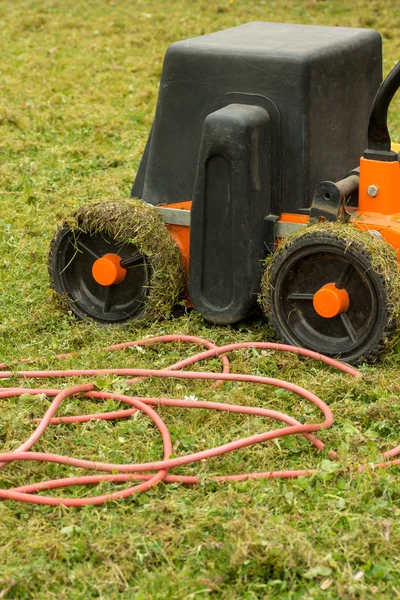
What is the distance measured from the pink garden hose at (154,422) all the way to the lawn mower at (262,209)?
24 centimetres

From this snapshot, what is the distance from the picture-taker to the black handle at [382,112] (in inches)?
154

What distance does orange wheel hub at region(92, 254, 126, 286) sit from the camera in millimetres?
4285

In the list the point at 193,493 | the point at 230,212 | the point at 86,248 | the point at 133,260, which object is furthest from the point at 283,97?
the point at 193,493

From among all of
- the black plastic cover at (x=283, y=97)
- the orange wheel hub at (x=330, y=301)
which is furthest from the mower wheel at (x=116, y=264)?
the orange wheel hub at (x=330, y=301)

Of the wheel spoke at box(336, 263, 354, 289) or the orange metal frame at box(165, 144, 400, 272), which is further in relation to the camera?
the orange metal frame at box(165, 144, 400, 272)

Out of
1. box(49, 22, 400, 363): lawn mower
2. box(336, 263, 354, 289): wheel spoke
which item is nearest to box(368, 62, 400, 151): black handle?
box(49, 22, 400, 363): lawn mower

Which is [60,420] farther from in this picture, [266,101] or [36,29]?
[36,29]

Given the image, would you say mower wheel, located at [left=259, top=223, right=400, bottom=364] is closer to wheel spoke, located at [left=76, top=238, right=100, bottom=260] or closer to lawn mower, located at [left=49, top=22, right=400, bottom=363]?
lawn mower, located at [left=49, top=22, right=400, bottom=363]

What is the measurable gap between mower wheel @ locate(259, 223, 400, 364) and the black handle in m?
0.43

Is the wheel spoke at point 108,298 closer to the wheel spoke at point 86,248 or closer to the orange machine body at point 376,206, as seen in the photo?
the wheel spoke at point 86,248

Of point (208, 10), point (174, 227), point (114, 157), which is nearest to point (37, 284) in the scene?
point (174, 227)

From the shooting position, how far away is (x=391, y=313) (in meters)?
3.78

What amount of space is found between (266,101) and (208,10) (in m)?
7.86

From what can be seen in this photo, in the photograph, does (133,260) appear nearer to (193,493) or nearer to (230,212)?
(230,212)
